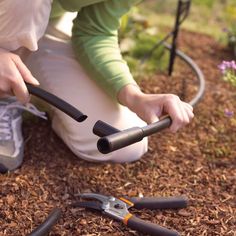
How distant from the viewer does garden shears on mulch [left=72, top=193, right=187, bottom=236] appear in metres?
1.20

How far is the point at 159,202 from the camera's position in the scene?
1312 millimetres

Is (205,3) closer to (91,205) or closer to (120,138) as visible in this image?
(91,205)

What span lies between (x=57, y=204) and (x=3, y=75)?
1.18 ft

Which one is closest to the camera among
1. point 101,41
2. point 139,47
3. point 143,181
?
point 143,181

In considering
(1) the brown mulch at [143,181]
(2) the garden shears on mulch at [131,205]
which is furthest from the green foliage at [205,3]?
(2) the garden shears on mulch at [131,205]

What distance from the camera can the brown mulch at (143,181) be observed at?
1.26m

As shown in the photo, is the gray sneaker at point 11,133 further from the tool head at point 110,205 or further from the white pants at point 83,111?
the tool head at point 110,205

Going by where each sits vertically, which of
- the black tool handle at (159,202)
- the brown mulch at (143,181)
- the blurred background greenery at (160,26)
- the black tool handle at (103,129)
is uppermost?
the black tool handle at (103,129)

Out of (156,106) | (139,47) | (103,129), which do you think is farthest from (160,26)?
(103,129)

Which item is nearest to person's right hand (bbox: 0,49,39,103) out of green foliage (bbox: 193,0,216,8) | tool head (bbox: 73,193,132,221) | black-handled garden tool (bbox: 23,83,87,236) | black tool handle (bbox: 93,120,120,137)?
black-handled garden tool (bbox: 23,83,87,236)

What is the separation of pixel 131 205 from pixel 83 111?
0.38 m

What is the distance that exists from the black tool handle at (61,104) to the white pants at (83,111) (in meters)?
0.35

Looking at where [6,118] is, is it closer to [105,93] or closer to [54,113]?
[54,113]

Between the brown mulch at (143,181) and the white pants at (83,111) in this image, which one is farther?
the white pants at (83,111)
